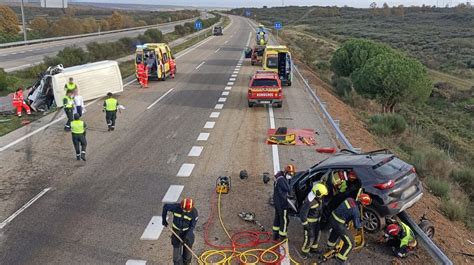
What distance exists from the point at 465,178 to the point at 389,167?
23.4 feet

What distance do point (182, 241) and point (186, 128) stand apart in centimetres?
944

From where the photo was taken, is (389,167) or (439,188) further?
(439,188)

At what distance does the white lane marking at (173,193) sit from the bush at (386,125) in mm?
10555

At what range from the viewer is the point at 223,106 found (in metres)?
20.6

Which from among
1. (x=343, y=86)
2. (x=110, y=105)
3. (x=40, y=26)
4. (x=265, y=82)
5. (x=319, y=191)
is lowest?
(x=343, y=86)

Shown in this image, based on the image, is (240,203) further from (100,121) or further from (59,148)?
(100,121)

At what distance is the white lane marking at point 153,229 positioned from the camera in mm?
8750

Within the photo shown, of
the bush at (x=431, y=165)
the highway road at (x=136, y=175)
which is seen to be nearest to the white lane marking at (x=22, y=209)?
the highway road at (x=136, y=175)

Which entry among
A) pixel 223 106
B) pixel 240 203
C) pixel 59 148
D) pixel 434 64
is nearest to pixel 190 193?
pixel 240 203

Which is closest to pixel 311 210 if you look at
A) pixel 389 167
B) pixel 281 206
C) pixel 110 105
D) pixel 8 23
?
pixel 281 206

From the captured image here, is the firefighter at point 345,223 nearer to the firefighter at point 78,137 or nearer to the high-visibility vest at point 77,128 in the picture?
the firefighter at point 78,137

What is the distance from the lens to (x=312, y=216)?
8055mm

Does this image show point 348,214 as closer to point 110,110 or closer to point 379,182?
point 379,182

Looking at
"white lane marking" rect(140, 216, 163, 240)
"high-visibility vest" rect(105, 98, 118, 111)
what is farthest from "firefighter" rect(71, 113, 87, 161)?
"white lane marking" rect(140, 216, 163, 240)
